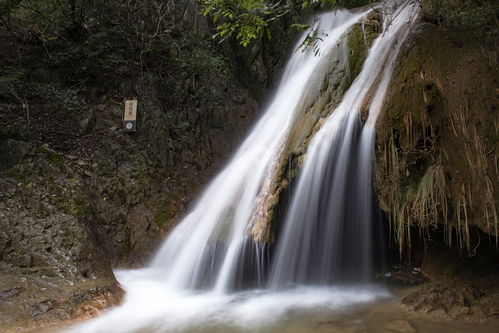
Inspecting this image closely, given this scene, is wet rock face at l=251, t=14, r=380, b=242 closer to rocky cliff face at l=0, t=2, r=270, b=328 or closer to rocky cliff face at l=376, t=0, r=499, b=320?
rocky cliff face at l=376, t=0, r=499, b=320

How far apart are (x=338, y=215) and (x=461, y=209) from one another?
1619 millimetres

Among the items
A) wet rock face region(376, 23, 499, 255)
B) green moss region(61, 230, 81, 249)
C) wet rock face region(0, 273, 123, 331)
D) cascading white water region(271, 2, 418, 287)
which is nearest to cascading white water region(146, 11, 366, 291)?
cascading white water region(271, 2, 418, 287)

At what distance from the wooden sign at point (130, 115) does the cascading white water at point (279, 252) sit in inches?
96.3

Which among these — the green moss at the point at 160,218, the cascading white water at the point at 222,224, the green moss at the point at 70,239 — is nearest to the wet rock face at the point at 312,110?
the cascading white water at the point at 222,224

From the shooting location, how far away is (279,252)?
522cm

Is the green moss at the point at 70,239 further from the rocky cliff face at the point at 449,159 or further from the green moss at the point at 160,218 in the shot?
the rocky cliff face at the point at 449,159

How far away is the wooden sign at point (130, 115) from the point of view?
23.4 ft

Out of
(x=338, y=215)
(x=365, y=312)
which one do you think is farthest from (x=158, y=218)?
(x=365, y=312)

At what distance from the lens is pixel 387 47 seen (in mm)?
6043

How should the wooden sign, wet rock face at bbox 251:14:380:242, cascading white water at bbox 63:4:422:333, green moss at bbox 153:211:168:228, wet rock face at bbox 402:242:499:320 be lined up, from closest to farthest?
1. wet rock face at bbox 402:242:499:320
2. cascading white water at bbox 63:4:422:333
3. wet rock face at bbox 251:14:380:242
4. green moss at bbox 153:211:168:228
5. the wooden sign

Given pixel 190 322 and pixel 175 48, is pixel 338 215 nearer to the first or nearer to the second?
pixel 190 322

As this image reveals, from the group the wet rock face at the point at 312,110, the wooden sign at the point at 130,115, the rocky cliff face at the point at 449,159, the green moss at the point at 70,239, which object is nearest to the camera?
the rocky cliff face at the point at 449,159

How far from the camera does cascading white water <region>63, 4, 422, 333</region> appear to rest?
425 cm

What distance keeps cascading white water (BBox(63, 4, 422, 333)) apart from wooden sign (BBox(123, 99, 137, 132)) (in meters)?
2.44
